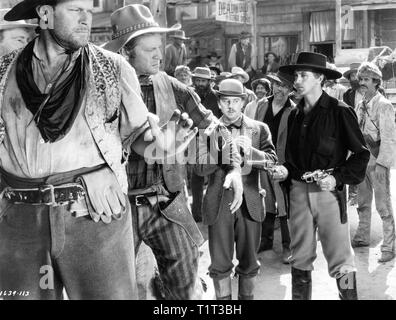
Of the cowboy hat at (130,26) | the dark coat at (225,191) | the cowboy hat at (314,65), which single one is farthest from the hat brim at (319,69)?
the cowboy hat at (130,26)

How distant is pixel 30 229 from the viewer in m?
2.71

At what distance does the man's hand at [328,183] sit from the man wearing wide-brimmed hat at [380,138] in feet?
7.60

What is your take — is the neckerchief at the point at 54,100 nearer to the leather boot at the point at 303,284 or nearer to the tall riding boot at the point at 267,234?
the leather boot at the point at 303,284

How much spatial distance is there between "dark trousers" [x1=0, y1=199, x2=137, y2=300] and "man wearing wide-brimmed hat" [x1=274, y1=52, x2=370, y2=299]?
94.5 inches

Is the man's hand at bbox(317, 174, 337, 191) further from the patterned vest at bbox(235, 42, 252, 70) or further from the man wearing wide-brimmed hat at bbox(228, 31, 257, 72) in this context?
the patterned vest at bbox(235, 42, 252, 70)

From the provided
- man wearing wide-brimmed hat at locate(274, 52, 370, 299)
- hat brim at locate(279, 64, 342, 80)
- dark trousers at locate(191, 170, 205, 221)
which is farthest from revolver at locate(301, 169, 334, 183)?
dark trousers at locate(191, 170, 205, 221)

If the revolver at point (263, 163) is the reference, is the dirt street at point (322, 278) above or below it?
below

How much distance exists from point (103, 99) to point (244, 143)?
2340 mm

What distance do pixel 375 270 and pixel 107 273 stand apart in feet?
14.1

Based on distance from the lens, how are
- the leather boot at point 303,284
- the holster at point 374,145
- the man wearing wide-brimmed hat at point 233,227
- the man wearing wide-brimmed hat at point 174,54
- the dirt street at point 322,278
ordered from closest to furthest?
the leather boot at point 303,284
the man wearing wide-brimmed hat at point 233,227
the dirt street at point 322,278
the holster at point 374,145
the man wearing wide-brimmed hat at point 174,54

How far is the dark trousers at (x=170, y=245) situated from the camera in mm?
3953

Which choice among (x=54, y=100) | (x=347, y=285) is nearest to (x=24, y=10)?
(x=54, y=100)
